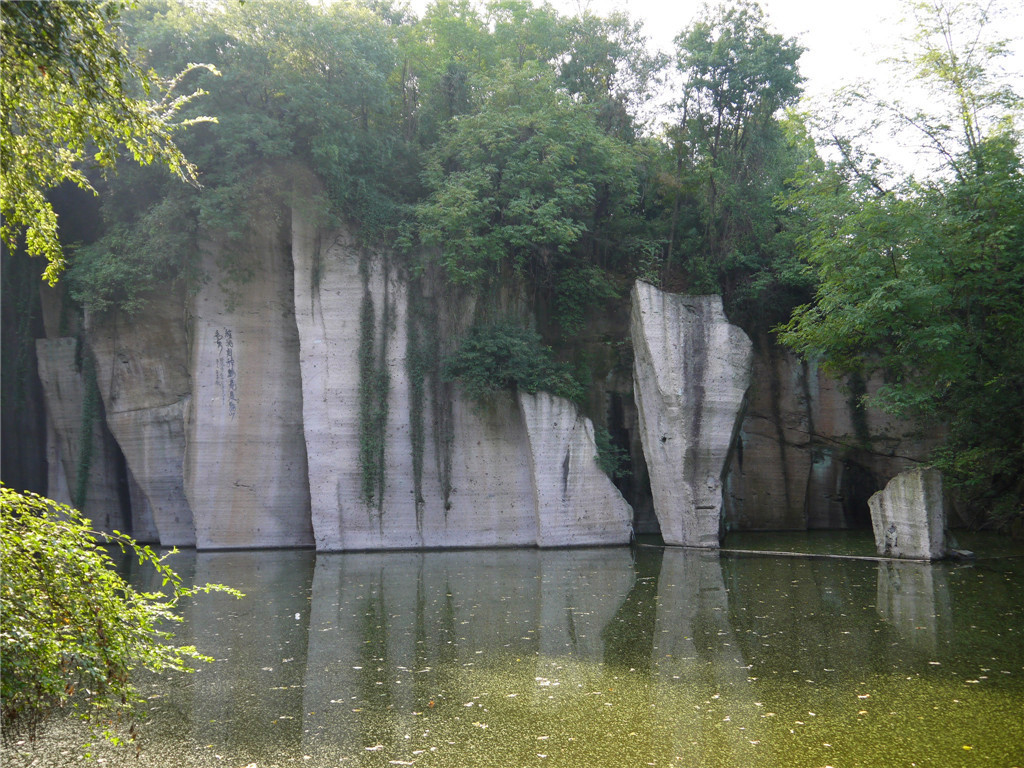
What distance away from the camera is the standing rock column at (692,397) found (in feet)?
49.9

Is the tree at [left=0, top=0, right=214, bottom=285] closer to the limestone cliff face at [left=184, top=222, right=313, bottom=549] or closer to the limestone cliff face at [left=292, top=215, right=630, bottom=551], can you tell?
the limestone cliff face at [left=292, top=215, right=630, bottom=551]

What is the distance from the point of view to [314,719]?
5.23 metres

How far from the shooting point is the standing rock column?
49.9 ft

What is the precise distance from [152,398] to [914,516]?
15859 mm

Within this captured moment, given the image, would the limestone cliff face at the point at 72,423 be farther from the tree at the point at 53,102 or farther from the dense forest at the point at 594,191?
the tree at the point at 53,102

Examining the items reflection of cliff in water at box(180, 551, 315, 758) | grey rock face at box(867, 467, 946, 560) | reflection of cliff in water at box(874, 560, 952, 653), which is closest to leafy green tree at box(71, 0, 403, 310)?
reflection of cliff in water at box(180, 551, 315, 758)

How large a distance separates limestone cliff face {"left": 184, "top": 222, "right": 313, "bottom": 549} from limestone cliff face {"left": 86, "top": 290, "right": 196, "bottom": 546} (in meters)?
1.44

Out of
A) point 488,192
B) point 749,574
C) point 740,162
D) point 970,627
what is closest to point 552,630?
point 970,627

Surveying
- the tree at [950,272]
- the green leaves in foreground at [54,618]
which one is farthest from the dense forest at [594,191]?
the green leaves in foreground at [54,618]

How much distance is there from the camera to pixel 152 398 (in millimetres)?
18594

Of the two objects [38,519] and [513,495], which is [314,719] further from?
[513,495]

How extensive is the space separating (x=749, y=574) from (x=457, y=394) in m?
7.81

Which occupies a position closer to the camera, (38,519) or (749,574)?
(38,519)

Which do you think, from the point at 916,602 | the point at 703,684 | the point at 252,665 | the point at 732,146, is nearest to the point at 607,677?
the point at 703,684
